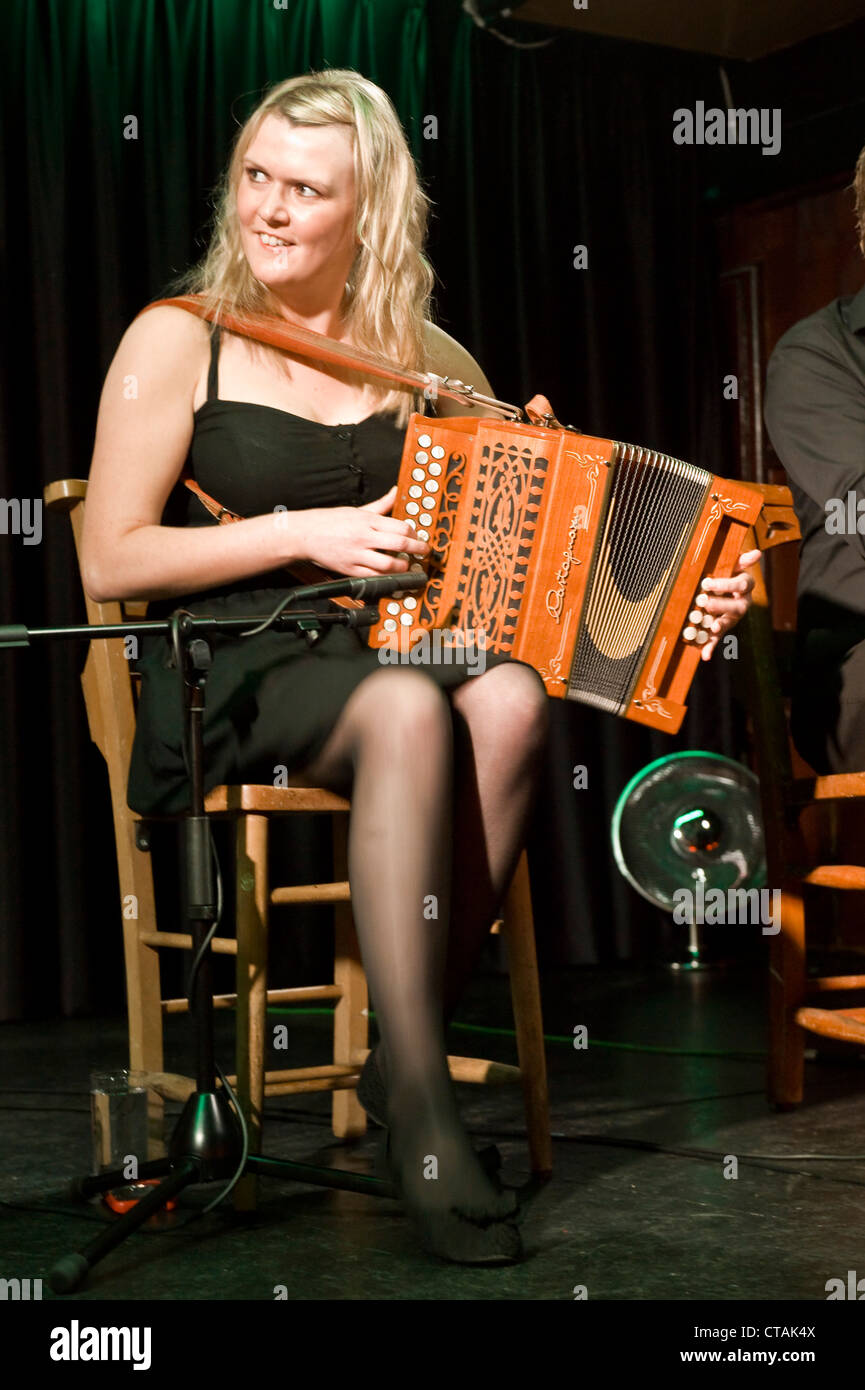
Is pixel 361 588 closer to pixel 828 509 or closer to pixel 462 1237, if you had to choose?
pixel 462 1237

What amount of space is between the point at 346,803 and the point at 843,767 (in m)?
0.97

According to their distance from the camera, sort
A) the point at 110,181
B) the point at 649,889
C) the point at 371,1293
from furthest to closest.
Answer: the point at 649,889, the point at 110,181, the point at 371,1293

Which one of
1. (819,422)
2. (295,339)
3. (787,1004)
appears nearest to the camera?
(295,339)

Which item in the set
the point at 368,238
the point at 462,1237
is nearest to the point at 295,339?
the point at 368,238

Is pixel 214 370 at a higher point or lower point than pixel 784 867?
higher

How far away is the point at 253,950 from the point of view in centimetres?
175

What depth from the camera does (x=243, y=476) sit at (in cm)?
185

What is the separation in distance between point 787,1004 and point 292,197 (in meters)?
1.42

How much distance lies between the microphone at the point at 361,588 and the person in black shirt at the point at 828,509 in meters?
1.00

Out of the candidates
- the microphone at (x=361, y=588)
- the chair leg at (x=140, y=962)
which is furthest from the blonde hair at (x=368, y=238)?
the chair leg at (x=140, y=962)

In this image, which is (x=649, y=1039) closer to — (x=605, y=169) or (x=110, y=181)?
(x=110, y=181)

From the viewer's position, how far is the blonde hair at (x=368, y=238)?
1.96m
